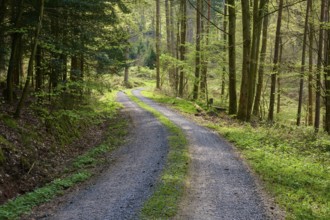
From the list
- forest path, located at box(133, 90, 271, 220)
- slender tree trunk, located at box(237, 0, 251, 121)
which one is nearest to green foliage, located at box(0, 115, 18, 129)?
forest path, located at box(133, 90, 271, 220)

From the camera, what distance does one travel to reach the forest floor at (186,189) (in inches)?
258

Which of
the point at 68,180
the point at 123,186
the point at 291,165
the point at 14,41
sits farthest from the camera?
the point at 14,41

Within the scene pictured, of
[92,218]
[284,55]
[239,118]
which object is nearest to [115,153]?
[92,218]

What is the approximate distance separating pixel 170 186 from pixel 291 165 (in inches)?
150

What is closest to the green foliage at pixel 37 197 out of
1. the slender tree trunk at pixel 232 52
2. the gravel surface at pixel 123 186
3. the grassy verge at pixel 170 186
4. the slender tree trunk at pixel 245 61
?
the gravel surface at pixel 123 186

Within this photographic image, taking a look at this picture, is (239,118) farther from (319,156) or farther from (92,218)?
(92,218)

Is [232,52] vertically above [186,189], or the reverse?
[232,52]

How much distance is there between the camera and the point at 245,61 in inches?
→ 653

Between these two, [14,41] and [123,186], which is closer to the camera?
[123,186]

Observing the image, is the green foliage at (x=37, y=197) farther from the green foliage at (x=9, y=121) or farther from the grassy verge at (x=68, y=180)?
the green foliage at (x=9, y=121)

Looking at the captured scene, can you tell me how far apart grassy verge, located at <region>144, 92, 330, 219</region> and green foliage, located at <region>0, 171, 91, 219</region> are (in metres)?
4.78

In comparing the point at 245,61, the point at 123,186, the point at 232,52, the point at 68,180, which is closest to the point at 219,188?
the point at 123,186

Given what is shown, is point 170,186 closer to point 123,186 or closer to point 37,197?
point 123,186

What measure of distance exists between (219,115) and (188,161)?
10.2 metres
